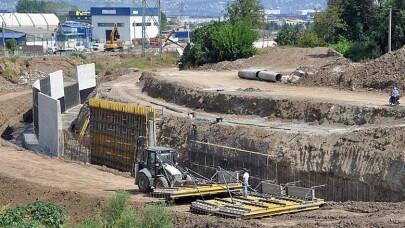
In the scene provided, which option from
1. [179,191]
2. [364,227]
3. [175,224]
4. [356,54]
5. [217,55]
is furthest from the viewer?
[217,55]

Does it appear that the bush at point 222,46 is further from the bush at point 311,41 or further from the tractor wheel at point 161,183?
the tractor wheel at point 161,183

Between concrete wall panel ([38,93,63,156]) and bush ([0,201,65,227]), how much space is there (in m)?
20.0

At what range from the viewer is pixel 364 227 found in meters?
25.8

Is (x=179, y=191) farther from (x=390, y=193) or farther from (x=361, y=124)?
(x=361, y=124)

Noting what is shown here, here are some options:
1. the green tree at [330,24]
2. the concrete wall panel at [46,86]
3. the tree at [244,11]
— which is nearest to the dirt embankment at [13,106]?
the concrete wall panel at [46,86]

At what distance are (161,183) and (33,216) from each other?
7.84 meters

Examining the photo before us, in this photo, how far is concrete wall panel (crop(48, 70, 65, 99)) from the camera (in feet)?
209

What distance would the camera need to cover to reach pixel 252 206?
2944cm

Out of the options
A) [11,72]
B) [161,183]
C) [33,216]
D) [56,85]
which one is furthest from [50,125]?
[11,72]

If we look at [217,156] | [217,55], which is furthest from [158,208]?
[217,55]

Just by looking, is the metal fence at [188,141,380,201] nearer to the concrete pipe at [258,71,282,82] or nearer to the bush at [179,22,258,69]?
the concrete pipe at [258,71,282,82]

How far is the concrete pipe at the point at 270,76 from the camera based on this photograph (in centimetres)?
5600

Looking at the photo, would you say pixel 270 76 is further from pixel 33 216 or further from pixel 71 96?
pixel 33 216

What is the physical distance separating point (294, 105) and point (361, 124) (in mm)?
4968
